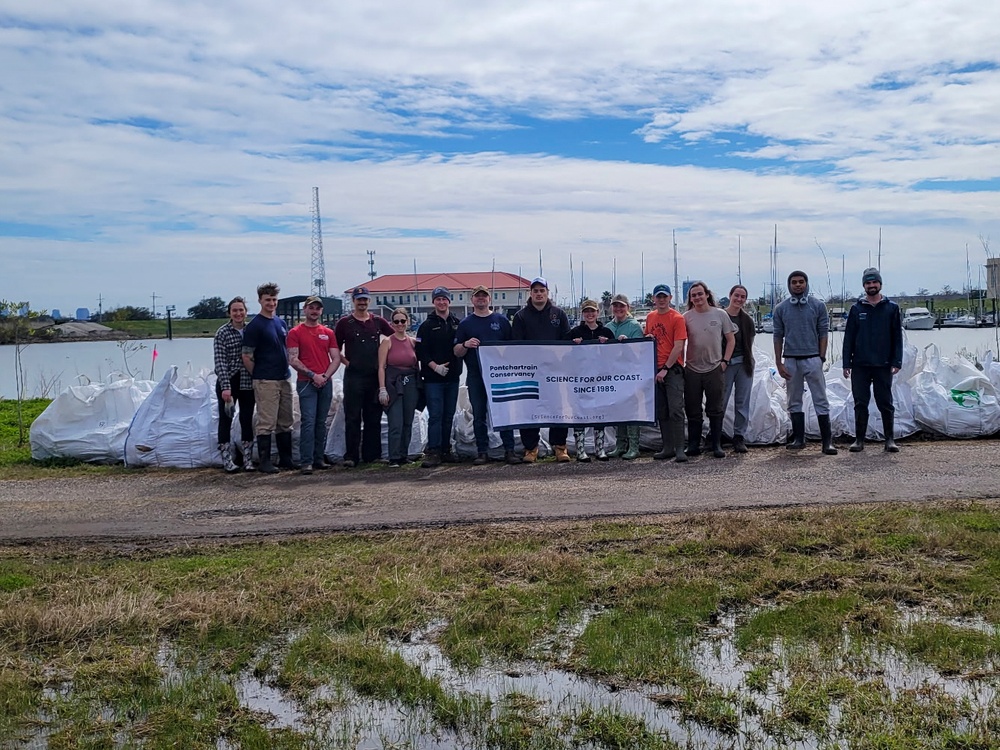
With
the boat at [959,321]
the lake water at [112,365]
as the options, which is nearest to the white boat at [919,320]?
the boat at [959,321]

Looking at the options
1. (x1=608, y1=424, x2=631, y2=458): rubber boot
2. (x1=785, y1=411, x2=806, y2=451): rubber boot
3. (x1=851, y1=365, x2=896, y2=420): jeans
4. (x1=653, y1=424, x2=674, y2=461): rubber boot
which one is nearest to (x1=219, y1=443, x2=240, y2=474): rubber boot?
(x1=608, y1=424, x2=631, y2=458): rubber boot

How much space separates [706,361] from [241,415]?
535cm

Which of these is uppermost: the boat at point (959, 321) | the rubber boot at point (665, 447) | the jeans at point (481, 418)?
the boat at point (959, 321)

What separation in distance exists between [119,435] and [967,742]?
10102mm

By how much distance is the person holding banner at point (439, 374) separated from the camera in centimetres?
1102

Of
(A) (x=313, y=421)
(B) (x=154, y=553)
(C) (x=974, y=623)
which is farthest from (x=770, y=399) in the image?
(B) (x=154, y=553)

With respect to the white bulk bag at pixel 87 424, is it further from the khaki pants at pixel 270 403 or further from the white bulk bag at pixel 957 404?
the white bulk bag at pixel 957 404

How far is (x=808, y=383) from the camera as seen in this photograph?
1111 cm

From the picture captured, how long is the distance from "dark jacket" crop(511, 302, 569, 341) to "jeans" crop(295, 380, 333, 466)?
235cm

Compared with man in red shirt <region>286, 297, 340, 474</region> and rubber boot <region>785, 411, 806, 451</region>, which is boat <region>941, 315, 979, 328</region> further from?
man in red shirt <region>286, 297, 340, 474</region>

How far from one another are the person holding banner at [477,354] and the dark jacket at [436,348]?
108 millimetres

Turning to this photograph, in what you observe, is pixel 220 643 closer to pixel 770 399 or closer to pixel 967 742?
pixel 967 742

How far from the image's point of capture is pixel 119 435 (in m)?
11.5

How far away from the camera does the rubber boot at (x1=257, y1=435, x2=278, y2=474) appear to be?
10.7 m
